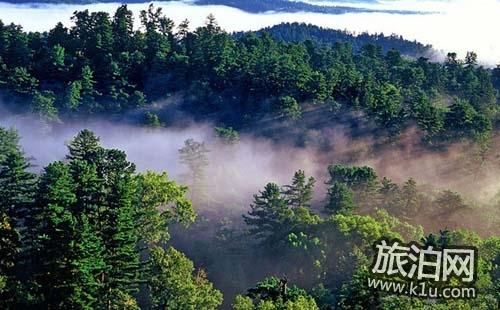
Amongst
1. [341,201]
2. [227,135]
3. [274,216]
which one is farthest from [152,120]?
[341,201]

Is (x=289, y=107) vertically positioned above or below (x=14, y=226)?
above

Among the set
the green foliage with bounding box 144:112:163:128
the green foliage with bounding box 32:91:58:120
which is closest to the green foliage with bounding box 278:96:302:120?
the green foliage with bounding box 144:112:163:128

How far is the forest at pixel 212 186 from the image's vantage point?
4791 cm

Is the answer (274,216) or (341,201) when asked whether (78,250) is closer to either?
(274,216)

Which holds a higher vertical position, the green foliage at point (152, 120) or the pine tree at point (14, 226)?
the green foliage at point (152, 120)

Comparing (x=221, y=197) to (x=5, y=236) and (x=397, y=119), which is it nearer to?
(x=397, y=119)

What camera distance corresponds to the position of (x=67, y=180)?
168ft

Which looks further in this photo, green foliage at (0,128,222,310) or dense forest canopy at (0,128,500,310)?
dense forest canopy at (0,128,500,310)

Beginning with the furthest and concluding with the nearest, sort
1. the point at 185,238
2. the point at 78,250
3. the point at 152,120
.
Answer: the point at 152,120
the point at 185,238
the point at 78,250

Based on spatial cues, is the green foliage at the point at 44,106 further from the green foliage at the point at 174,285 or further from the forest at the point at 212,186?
the green foliage at the point at 174,285

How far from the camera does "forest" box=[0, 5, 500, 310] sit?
157 feet

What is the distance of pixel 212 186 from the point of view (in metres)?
98.9

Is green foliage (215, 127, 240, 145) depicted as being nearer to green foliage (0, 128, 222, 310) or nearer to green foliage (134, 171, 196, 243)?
green foliage (134, 171, 196, 243)

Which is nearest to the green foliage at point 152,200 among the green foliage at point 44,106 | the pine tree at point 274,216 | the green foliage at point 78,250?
the green foliage at point 78,250
